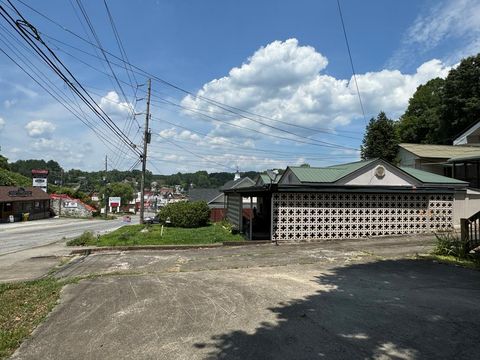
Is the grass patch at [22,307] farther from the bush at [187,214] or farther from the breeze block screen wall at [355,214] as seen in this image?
the bush at [187,214]

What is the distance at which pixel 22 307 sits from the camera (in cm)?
681

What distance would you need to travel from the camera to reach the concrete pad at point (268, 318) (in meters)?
4.56

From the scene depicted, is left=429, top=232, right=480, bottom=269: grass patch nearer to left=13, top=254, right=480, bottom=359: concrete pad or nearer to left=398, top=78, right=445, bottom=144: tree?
left=13, top=254, right=480, bottom=359: concrete pad

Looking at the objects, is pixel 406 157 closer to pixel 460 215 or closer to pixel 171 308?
pixel 460 215

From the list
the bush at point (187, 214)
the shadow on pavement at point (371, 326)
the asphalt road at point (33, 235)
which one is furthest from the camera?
the bush at point (187, 214)

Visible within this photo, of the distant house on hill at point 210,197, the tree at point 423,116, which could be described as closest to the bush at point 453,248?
the distant house on hill at point 210,197

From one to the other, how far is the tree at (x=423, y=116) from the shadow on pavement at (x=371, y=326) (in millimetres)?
41560

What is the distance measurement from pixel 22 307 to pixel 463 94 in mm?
44184

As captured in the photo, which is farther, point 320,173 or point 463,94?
point 463,94

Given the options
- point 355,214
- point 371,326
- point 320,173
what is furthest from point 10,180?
point 371,326

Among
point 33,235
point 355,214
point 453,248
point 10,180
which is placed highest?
point 10,180

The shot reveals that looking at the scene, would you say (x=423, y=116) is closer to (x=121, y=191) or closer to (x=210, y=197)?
(x=210, y=197)

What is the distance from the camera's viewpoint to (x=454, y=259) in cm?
1040

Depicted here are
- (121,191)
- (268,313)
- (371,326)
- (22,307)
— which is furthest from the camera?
(121,191)
